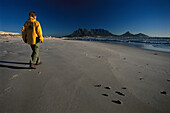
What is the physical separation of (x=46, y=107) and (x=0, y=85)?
1449mm

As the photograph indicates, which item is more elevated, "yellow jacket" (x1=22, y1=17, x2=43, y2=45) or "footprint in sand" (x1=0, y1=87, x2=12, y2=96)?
"yellow jacket" (x1=22, y1=17, x2=43, y2=45)

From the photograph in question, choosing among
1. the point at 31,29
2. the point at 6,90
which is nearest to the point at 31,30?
the point at 31,29

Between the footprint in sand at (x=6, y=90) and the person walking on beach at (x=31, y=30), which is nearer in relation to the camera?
the footprint in sand at (x=6, y=90)

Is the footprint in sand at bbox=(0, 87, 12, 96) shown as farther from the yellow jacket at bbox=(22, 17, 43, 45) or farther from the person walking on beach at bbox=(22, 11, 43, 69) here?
the yellow jacket at bbox=(22, 17, 43, 45)

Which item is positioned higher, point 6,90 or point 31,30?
point 31,30

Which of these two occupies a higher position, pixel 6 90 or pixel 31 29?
pixel 31 29

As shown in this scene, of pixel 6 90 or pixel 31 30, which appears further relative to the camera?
pixel 31 30

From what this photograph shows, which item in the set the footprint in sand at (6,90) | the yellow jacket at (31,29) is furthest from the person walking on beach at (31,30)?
the footprint in sand at (6,90)

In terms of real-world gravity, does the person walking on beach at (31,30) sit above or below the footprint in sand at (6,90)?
above

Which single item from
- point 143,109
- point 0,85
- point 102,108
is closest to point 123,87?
point 143,109

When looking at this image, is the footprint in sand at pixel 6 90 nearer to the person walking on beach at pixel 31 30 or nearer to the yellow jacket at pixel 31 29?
the person walking on beach at pixel 31 30

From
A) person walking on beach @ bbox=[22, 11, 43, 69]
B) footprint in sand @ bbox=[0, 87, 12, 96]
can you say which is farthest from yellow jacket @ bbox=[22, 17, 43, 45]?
footprint in sand @ bbox=[0, 87, 12, 96]

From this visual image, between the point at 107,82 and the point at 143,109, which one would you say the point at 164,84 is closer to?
the point at 143,109

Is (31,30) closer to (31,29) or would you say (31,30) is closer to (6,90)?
(31,29)
